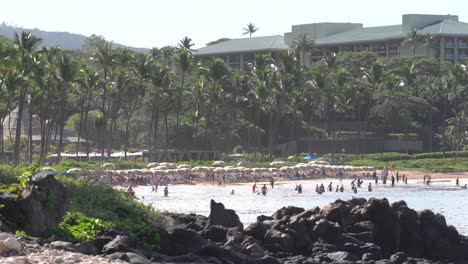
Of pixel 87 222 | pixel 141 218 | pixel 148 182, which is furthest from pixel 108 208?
pixel 148 182

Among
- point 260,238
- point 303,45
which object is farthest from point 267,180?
point 260,238

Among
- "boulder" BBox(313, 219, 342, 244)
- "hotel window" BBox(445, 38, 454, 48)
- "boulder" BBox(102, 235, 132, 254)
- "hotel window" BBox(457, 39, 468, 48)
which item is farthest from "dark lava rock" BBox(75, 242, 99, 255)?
"hotel window" BBox(457, 39, 468, 48)

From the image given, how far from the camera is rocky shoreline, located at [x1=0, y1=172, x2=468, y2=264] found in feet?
70.5

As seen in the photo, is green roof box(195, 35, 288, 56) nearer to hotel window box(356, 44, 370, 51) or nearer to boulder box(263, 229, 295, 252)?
hotel window box(356, 44, 370, 51)

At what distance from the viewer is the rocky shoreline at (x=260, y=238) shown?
21500mm

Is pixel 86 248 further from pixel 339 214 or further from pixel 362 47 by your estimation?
pixel 362 47

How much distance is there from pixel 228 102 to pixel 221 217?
7411 cm

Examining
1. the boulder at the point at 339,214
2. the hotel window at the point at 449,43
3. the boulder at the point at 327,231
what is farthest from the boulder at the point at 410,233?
the hotel window at the point at 449,43

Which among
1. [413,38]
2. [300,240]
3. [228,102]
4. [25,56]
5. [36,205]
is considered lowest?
[300,240]

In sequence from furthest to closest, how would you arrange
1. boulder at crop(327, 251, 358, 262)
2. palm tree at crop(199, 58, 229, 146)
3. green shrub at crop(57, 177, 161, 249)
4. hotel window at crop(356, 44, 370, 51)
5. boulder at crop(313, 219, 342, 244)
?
hotel window at crop(356, 44, 370, 51)
palm tree at crop(199, 58, 229, 146)
boulder at crop(313, 219, 342, 244)
boulder at crop(327, 251, 358, 262)
green shrub at crop(57, 177, 161, 249)

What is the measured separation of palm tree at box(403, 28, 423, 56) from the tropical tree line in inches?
722

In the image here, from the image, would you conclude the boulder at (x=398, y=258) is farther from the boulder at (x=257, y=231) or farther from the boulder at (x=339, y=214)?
the boulder at (x=257, y=231)

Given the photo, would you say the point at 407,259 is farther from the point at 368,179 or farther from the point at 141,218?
the point at 368,179

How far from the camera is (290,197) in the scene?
74.1 m
